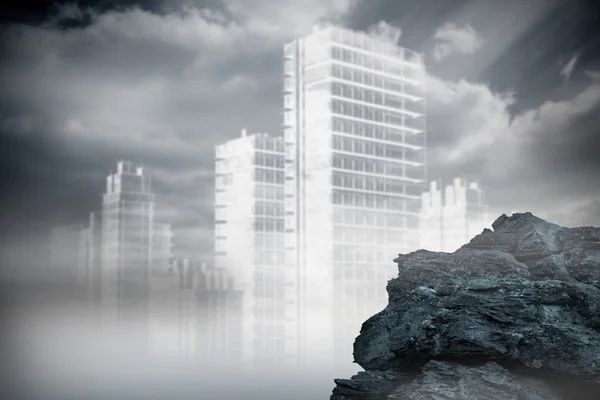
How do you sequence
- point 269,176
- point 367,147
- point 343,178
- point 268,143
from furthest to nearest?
1. point 268,143
2. point 269,176
3. point 367,147
4. point 343,178

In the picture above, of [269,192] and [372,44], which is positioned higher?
[372,44]

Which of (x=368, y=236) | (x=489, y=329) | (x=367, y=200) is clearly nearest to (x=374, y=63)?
(x=367, y=200)

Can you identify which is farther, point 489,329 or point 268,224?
point 268,224

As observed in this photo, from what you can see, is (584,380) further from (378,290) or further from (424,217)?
(424,217)

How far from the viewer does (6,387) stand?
93.2 m

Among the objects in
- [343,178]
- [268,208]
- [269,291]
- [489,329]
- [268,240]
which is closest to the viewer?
[489,329]

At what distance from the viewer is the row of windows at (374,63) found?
89.0 meters

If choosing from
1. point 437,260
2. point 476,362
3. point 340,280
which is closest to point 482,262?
point 437,260

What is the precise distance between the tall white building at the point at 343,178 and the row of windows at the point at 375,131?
13 cm

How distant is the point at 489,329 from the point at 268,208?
82.0 metres

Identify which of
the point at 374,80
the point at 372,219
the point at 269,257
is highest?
the point at 374,80

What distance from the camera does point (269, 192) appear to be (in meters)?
98.1

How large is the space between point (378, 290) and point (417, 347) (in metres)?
76.0

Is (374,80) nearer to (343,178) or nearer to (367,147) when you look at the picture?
(367,147)
